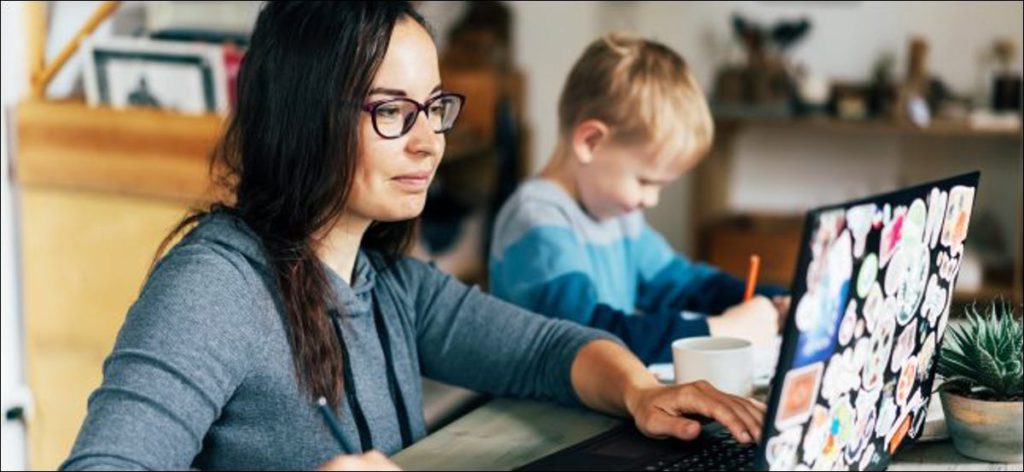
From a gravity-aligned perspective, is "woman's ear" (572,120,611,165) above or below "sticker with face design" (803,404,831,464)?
above

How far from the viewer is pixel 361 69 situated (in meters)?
1.35

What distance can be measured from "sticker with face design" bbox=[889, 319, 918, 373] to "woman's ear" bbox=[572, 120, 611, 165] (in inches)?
31.6

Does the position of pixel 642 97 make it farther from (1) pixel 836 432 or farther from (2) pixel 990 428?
(1) pixel 836 432

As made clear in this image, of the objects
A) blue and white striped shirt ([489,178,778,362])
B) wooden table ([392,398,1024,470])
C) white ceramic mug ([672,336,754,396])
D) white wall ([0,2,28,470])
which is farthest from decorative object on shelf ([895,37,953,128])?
wooden table ([392,398,1024,470])

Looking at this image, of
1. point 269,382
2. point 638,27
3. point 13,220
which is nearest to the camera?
point 269,382

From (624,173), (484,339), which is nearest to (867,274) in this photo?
(484,339)

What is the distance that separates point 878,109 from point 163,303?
3.20 meters

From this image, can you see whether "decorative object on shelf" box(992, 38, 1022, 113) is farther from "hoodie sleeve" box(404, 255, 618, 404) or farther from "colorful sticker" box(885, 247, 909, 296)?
"colorful sticker" box(885, 247, 909, 296)

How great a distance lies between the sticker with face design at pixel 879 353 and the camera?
111cm

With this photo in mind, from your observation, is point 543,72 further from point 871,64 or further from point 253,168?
point 253,168

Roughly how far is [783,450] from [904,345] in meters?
0.23

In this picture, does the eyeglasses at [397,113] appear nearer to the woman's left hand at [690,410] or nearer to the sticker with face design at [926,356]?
the woman's left hand at [690,410]

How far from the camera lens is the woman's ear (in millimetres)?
1963

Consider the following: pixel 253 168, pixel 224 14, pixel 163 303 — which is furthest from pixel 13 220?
pixel 163 303
